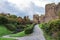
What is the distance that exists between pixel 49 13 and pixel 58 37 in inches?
1766

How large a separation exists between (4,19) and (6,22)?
1.78m

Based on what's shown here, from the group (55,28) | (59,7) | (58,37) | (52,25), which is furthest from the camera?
(59,7)

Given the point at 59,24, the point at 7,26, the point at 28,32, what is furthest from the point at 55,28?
the point at 7,26

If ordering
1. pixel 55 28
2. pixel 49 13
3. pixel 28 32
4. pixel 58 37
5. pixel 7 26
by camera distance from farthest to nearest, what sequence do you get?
1. pixel 49 13
2. pixel 7 26
3. pixel 28 32
4. pixel 55 28
5. pixel 58 37

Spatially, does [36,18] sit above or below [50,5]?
below

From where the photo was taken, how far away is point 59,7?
57812mm

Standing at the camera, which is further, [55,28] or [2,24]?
[2,24]

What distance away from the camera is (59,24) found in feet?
84.4

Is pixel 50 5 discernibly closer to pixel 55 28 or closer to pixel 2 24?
pixel 2 24

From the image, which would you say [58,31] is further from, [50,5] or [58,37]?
[50,5]

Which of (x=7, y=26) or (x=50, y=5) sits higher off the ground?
(x=50, y=5)

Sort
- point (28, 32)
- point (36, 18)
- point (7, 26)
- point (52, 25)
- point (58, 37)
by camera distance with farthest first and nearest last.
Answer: point (36, 18)
point (7, 26)
point (28, 32)
point (52, 25)
point (58, 37)

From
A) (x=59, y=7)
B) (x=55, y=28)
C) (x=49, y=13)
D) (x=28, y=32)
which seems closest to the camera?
(x=55, y=28)

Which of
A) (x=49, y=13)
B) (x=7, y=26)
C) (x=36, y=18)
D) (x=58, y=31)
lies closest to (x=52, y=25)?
(x=58, y=31)
